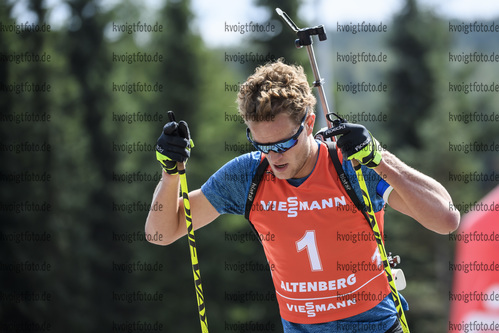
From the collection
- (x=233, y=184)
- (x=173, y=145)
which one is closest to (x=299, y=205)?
(x=233, y=184)

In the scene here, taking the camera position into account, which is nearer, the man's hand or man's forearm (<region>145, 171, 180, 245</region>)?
the man's hand

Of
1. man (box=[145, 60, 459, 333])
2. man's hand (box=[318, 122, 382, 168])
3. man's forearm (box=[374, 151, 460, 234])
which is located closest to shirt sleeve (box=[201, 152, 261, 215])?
man (box=[145, 60, 459, 333])

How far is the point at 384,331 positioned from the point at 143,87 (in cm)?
1848

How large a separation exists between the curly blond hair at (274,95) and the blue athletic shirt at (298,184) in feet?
1.18

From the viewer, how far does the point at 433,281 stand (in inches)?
809

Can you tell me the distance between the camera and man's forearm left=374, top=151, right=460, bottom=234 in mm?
3439

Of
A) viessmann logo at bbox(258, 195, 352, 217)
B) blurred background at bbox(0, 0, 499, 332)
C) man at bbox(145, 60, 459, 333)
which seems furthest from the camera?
blurred background at bbox(0, 0, 499, 332)

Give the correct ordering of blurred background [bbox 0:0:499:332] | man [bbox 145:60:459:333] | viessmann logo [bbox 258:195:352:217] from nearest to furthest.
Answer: man [bbox 145:60:459:333] < viessmann logo [bbox 258:195:352:217] < blurred background [bbox 0:0:499:332]

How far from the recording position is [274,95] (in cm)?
348

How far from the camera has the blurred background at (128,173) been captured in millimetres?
18125

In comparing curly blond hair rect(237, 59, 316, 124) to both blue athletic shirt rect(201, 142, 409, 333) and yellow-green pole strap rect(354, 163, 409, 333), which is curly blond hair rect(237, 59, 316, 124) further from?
yellow-green pole strap rect(354, 163, 409, 333)

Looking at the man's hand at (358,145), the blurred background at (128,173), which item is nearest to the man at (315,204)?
the man's hand at (358,145)

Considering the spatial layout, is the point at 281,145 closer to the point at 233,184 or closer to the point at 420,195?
the point at 233,184

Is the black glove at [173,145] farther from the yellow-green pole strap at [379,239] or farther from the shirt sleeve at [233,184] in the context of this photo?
the yellow-green pole strap at [379,239]
